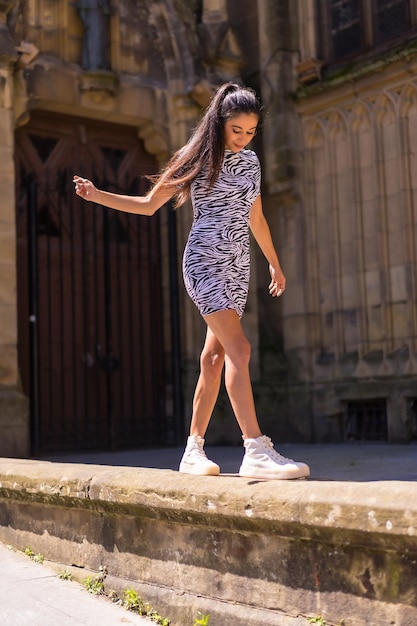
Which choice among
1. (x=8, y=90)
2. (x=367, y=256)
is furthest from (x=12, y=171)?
(x=367, y=256)

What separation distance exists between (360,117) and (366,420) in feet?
10.6

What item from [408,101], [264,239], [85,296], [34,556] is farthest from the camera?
[85,296]

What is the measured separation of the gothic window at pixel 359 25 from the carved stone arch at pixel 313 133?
704 millimetres

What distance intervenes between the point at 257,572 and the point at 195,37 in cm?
797

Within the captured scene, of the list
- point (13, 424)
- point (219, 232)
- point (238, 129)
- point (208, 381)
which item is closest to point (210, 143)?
point (238, 129)

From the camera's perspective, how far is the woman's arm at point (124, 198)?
375 centimetres

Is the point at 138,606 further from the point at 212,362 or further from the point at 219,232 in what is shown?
the point at 219,232

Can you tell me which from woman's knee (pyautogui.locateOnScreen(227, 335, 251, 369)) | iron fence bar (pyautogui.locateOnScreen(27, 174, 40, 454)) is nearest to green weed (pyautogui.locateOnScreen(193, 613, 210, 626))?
woman's knee (pyautogui.locateOnScreen(227, 335, 251, 369))

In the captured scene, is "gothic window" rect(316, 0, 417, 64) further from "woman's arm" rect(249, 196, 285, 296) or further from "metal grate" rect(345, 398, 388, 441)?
"woman's arm" rect(249, 196, 285, 296)

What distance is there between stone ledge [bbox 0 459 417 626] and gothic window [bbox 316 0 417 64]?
6781 mm

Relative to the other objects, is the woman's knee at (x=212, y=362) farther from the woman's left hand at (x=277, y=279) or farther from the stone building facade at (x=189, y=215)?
the stone building facade at (x=189, y=215)

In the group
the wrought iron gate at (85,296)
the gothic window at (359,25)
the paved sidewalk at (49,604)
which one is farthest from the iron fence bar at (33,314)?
the paved sidewalk at (49,604)

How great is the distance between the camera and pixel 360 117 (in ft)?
31.3

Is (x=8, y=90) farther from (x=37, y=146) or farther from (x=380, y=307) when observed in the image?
(x=380, y=307)
